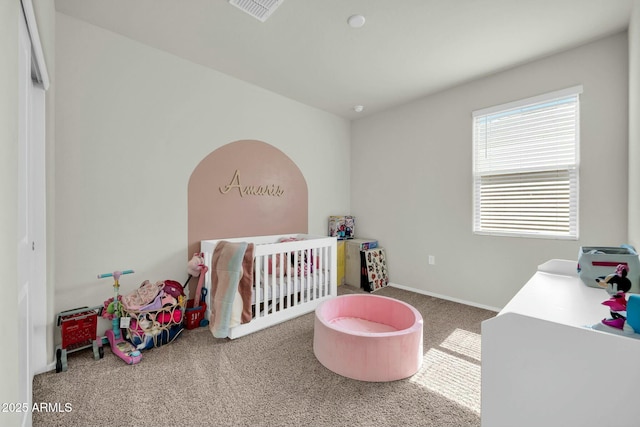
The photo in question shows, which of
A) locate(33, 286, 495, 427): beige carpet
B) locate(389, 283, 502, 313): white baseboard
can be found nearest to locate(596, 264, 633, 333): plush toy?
locate(33, 286, 495, 427): beige carpet

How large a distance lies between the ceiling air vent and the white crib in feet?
5.66

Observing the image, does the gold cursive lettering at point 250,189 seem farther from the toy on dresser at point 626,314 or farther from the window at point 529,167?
the toy on dresser at point 626,314

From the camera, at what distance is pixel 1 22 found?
75 centimetres

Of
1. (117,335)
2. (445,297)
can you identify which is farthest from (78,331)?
(445,297)

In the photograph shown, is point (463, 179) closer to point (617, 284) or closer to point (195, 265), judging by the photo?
point (617, 284)

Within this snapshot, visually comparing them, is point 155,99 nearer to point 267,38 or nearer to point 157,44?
point 157,44

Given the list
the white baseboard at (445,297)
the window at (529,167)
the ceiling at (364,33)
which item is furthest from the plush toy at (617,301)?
the white baseboard at (445,297)

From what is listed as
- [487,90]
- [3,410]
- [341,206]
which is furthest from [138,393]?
[487,90]

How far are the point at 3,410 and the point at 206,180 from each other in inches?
84.0

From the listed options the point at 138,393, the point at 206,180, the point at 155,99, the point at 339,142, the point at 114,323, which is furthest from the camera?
the point at 339,142

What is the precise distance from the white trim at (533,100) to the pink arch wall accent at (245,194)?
7.04ft

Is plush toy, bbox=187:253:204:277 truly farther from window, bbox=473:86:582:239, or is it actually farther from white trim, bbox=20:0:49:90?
window, bbox=473:86:582:239

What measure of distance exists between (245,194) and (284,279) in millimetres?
1024

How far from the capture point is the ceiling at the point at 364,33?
185 cm
